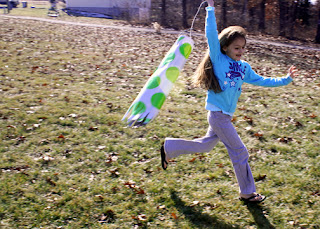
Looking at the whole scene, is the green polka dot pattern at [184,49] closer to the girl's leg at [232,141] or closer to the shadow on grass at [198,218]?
the girl's leg at [232,141]

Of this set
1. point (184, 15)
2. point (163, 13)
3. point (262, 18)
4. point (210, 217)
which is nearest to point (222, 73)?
point (210, 217)

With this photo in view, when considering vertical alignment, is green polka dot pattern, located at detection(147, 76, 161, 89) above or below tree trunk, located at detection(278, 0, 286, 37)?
below

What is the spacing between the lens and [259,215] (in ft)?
11.7

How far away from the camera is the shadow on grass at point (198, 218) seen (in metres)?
3.43

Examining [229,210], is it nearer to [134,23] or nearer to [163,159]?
[163,159]

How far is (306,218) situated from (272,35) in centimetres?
1540

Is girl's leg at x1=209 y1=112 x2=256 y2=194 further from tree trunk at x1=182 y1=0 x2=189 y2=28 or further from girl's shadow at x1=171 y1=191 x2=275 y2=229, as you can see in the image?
tree trunk at x1=182 y1=0 x2=189 y2=28

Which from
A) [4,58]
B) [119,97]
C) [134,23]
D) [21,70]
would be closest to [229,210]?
[119,97]

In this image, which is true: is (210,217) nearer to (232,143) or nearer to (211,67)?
(232,143)

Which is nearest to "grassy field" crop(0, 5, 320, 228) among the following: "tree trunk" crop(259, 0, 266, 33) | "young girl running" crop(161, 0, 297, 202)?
"young girl running" crop(161, 0, 297, 202)

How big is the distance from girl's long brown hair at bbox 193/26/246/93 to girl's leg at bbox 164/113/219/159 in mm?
575

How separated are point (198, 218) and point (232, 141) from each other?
2.90ft

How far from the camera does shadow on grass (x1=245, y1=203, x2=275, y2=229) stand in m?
3.42

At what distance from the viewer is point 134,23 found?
21.1 meters
